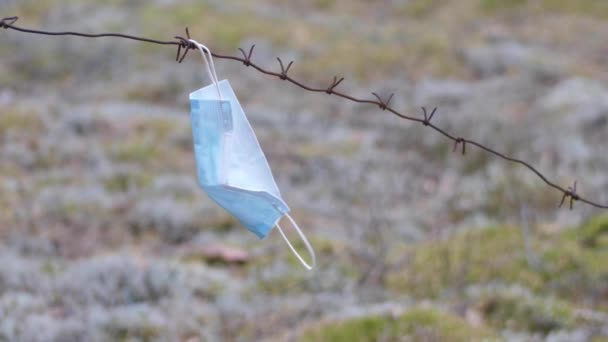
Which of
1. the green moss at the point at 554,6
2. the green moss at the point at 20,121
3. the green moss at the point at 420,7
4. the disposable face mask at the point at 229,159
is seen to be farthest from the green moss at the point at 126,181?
the green moss at the point at 420,7

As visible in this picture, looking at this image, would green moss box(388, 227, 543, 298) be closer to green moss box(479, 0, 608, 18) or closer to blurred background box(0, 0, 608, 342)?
blurred background box(0, 0, 608, 342)

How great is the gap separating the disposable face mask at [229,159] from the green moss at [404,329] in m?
1.87

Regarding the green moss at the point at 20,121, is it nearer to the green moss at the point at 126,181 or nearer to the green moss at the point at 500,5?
the green moss at the point at 126,181

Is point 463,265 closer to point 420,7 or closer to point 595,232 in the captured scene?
point 595,232

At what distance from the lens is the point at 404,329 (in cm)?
418

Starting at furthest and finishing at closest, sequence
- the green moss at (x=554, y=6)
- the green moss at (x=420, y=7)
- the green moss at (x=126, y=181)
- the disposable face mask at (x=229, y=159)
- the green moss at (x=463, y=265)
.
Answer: the green moss at (x=420, y=7) < the green moss at (x=554, y=6) < the green moss at (x=126, y=181) < the green moss at (x=463, y=265) < the disposable face mask at (x=229, y=159)

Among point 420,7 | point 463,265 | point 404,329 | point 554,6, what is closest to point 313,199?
point 463,265

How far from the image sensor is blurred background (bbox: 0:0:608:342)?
4.80 meters

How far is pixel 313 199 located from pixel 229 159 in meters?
6.42

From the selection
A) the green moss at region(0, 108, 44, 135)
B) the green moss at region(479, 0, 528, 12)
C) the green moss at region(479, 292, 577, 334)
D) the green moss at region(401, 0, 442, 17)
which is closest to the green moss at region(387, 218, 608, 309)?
the green moss at region(479, 292, 577, 334)

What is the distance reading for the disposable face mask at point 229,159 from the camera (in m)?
2.38

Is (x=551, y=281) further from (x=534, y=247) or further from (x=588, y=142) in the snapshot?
(x=588, y=142)

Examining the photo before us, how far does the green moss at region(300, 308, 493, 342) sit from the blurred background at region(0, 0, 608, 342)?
1 centimetres

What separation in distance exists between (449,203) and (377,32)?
1331 cm
